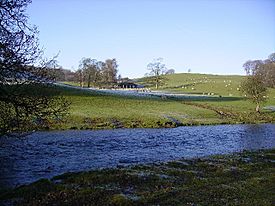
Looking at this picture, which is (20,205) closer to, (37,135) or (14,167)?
(14,167)

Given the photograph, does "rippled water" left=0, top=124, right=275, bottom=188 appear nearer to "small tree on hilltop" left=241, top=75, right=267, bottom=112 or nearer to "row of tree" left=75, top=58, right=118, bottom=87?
"small tree on hilltop" left=241, top=75, right=267, bottom=112

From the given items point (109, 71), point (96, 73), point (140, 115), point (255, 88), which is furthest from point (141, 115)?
point (109, 71)

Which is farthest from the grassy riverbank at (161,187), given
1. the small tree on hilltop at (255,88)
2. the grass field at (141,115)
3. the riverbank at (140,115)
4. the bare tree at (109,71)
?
the bare tree at (109,71)

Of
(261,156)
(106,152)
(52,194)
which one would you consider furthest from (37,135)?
(261,156)

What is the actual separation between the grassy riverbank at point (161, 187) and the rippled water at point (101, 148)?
9.96 ft

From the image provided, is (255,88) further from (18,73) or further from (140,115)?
A: (18,73)

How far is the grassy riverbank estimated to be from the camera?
1521cm

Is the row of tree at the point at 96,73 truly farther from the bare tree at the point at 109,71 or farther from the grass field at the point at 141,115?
the grass field at the point at 141,115

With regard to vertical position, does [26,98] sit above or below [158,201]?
above

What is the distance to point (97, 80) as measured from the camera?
145125mm

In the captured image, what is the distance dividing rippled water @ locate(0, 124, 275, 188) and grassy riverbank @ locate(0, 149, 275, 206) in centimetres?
304

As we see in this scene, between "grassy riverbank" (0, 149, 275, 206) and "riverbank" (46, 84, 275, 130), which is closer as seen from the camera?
"grassy riverbank" (0, 149, 275, 206)

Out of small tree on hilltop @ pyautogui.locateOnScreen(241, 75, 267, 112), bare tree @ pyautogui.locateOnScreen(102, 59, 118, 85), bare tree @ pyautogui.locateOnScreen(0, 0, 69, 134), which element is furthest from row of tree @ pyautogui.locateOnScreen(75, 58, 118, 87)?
bare tree @ pyautogui.locateOnScreen(0, 0, 69, 134)

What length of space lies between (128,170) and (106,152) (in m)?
8.05
